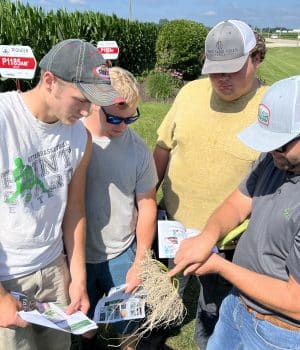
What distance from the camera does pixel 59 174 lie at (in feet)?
6.74

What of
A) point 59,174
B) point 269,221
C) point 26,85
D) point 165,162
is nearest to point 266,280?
point 269,221

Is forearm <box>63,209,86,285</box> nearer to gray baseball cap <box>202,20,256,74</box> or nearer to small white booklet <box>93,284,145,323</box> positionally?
small white booklet <box>93,284,145,323</box>

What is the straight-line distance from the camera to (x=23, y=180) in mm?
1874

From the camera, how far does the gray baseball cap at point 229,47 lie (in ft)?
7.98

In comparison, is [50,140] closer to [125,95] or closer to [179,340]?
[125,95]

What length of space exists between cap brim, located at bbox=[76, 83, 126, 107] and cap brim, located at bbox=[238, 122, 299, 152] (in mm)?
→ 606

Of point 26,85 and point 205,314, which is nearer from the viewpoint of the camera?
point 205,314

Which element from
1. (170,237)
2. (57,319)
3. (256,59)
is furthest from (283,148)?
(57,319)

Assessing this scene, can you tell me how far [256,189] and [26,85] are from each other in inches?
438

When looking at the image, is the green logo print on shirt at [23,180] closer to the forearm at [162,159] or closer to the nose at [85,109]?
the nose at [85,109]

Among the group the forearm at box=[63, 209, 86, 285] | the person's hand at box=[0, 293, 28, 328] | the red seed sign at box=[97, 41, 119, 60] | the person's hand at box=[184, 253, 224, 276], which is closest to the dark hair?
the person's hand at box=[184, 253, 224, 276]

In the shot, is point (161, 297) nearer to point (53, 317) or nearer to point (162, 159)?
point (53, 317)

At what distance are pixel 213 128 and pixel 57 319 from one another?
1427 millimetres

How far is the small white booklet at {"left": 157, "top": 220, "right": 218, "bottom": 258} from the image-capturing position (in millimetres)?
2076
